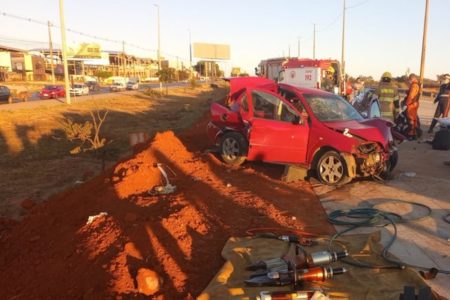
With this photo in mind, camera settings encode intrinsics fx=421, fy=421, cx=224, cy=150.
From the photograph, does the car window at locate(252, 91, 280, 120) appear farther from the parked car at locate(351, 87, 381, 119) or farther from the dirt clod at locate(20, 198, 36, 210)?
the dirt clod at locate(20, 198, 36, 210)

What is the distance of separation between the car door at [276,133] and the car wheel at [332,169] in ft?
1.43

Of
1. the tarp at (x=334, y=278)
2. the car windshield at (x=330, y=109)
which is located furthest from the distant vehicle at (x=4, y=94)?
the tarp at (x=334, y=278)

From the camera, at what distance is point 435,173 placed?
29.0 ft

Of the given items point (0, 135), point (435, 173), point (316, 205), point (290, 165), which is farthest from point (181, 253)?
point (0, 135)

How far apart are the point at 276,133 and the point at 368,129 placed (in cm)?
174

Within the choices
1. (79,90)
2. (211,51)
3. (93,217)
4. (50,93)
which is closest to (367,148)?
(93,217)

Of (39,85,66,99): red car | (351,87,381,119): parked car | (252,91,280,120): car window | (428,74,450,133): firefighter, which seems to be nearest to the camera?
(252,91,280,120): car window

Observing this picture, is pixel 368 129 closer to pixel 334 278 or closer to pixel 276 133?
pixel 276 133

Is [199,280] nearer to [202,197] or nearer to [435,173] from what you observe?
[202,197]

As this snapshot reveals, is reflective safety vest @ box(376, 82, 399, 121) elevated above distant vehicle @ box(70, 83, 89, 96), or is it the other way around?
reflective safety vest @ box(376, 82, 399, 121)

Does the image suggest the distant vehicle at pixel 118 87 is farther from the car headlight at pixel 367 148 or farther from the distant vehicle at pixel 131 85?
the car headlight at pixel 367 148

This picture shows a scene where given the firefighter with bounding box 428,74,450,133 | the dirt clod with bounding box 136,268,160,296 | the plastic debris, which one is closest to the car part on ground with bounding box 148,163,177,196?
the plastic debris

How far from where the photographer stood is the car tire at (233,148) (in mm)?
9273

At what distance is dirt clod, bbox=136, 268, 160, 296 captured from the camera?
4.20 m
